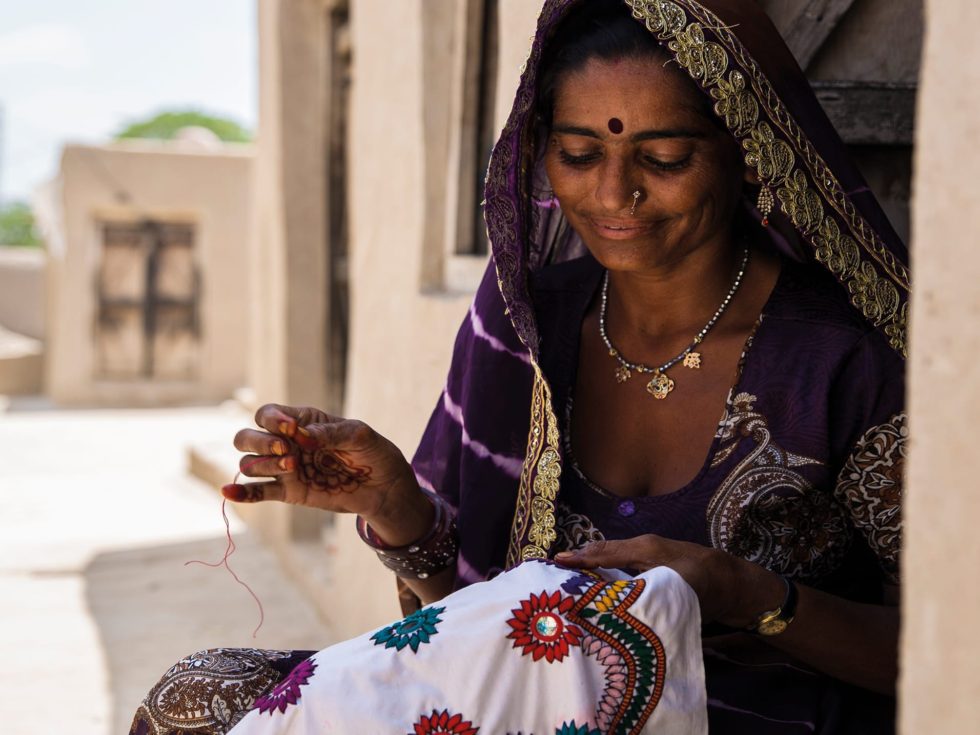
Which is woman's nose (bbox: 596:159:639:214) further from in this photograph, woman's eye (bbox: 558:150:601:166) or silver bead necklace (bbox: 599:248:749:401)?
silver bead necklace (bbox: 599:248:749:401)

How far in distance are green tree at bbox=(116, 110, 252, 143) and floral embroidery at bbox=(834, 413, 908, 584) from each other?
46489mm

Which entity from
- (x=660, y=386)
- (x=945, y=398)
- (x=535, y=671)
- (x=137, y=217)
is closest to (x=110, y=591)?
(x=660, y=386)

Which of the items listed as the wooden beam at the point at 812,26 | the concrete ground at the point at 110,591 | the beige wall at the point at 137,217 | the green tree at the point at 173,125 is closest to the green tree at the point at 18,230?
the green tree at the point at 173,125

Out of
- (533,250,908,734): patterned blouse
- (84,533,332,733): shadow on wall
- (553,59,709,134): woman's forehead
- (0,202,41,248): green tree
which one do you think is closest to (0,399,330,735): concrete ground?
(84,533,332,733): shadow on wall

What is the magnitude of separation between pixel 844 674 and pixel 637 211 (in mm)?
756

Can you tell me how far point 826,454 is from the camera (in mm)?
1763

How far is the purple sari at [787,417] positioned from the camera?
1739 mm

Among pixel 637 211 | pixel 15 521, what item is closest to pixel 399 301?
pixel 637 211

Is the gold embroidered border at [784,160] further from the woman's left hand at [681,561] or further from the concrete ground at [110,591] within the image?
the concrete ground at [110,591]

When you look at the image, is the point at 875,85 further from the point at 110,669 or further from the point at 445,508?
the point at 110,669

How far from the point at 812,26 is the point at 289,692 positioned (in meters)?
1.85

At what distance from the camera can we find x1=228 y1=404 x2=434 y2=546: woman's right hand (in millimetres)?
1745

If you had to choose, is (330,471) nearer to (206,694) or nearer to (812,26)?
(206,694)

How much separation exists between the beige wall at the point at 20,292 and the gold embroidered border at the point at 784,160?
2149cm
